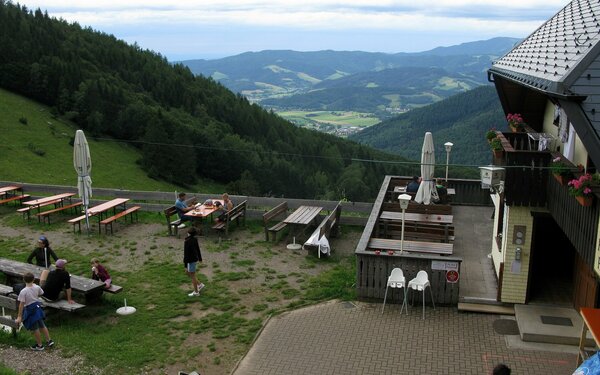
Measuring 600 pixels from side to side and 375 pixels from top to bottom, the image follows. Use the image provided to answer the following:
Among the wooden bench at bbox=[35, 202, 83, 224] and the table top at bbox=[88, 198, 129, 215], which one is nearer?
the table top at bbox=[88, 198, 129, 215]

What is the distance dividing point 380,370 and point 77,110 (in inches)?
1986

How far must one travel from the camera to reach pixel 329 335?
34.5ft

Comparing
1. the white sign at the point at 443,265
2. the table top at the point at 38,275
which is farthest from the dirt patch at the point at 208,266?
the white sign at the point at 443,265

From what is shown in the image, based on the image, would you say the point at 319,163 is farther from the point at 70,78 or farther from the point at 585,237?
the point at 585,237

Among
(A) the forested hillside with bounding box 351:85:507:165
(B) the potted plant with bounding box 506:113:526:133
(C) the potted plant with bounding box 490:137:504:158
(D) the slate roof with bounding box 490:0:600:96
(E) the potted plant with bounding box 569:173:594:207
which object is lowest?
(A) the forested hillside with bounding box 351:85:507:165

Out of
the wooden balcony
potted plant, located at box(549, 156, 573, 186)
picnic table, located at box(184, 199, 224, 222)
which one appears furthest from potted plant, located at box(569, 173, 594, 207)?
picnic table, located at box(184, 199, 224, 222)

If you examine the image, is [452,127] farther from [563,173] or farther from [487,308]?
[563,173]

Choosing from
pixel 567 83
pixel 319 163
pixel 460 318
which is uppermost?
pixel 567 83

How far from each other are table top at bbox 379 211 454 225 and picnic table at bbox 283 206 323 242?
222 centimetres

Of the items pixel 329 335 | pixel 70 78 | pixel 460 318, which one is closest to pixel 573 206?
pixel 460 318

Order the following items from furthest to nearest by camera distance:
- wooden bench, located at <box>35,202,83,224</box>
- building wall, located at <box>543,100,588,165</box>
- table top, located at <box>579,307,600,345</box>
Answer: wooden bench, located at <box>35,202,83,224</box> → building wall, located at <box>543,100,588,165</box> → table top, located at <box>579,307,600,345</box>

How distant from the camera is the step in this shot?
1134 cm

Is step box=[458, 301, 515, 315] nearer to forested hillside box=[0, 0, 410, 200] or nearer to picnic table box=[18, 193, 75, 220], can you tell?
picnic table box=[18, 193, 75, 220]

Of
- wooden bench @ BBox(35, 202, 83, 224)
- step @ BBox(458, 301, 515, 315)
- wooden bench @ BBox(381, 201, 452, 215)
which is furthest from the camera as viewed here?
wooden bench @ BBox(35, 202, 83, 224)
